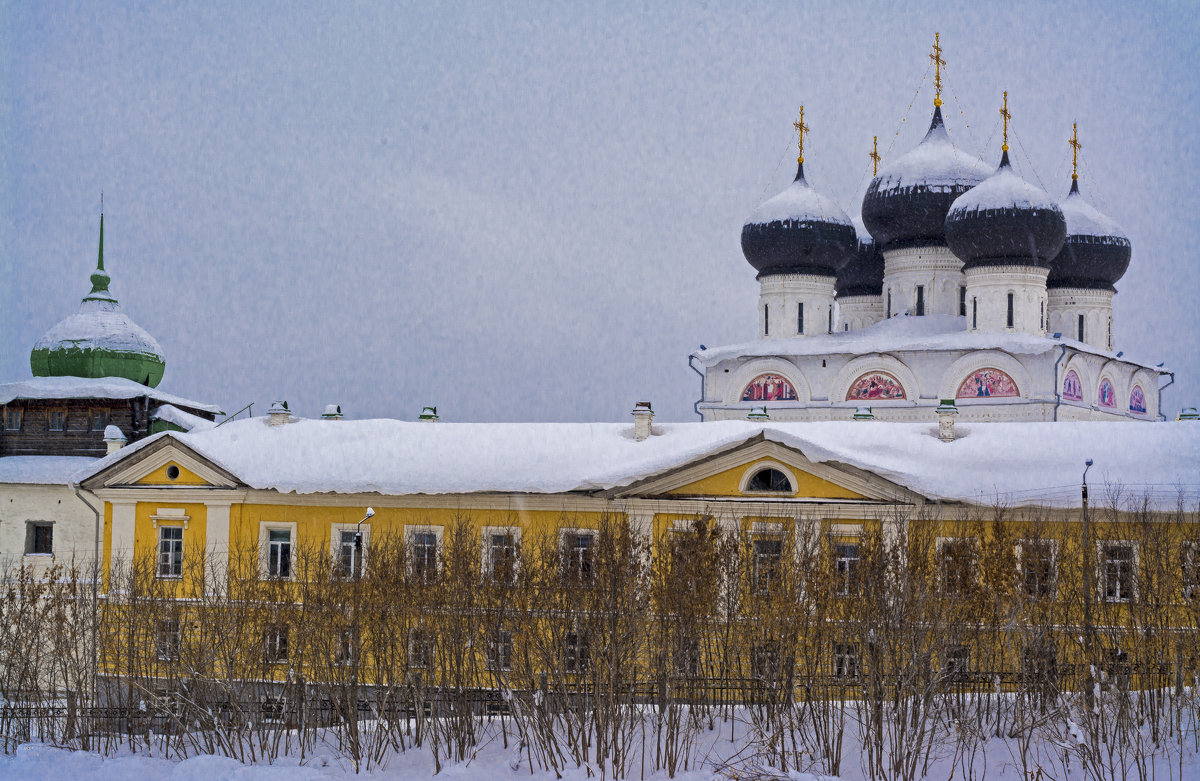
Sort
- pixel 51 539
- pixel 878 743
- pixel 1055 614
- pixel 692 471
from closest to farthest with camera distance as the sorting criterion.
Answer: pixel 878 743, pixel 1055 614, pixel 692 471, pixel 51 539

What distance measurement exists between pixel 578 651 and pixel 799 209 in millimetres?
20582

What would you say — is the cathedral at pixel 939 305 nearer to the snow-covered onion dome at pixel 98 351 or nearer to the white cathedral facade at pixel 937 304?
the white cathedral facade at pixel 937 304

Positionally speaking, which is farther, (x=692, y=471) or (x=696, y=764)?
(x=692, y=471)

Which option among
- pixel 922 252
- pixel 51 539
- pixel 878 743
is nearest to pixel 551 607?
pixel 878 743

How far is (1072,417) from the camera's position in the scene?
33.9 metres

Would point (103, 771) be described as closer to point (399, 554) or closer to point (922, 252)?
point (399, 554)

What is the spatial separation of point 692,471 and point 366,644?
4996 millimetres

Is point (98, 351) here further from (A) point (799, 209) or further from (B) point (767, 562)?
(B) point (767, 562)

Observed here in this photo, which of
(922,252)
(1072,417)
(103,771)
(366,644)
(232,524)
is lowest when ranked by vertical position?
(103,771)

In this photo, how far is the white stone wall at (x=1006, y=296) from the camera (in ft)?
114

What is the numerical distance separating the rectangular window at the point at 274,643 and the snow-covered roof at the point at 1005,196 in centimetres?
1926

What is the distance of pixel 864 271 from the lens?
40531 millimetres

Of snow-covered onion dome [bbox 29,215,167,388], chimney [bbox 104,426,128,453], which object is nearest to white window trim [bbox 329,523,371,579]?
chimney [bbox 104,426,128,453]

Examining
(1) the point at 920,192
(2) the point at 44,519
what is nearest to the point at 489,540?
(2) the point at 44,519
